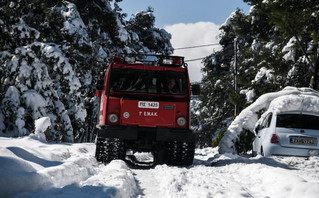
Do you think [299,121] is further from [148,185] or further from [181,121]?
[148,185]

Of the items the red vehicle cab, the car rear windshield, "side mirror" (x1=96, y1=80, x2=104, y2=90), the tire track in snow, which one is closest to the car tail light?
the car rear windshield

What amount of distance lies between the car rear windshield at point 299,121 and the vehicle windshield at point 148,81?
2532mm

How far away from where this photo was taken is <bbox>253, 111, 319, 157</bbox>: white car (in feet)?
28.5

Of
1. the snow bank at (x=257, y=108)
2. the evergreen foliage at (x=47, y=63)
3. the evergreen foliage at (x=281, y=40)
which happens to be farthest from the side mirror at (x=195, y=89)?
the evergreen foliage at (x=47, y=63)

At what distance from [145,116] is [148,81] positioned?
0.95 m

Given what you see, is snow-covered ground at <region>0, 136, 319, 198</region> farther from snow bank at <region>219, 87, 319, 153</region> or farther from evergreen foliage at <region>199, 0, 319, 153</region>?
evergreen foliage at <region>199, 0, 319, 153</region>

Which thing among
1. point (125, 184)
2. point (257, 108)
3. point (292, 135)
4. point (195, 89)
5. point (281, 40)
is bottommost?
point (125, 184)

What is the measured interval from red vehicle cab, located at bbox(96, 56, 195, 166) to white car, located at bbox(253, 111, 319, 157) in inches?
76.6

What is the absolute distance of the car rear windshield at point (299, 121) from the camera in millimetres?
9039

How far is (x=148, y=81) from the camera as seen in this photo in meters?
9.31

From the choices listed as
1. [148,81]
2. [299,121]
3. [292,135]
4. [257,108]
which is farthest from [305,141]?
[257,108]

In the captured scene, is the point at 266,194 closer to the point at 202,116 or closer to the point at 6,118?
the point at 6,118

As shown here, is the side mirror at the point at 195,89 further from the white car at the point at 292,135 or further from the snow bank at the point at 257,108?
the snow bank at the point at 257,108

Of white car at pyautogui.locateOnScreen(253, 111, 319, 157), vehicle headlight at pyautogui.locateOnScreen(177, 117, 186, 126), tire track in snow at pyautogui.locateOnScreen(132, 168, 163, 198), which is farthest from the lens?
vehicle headlight at pyautogui.locateOnScreen(177, 117, 186, 126)
